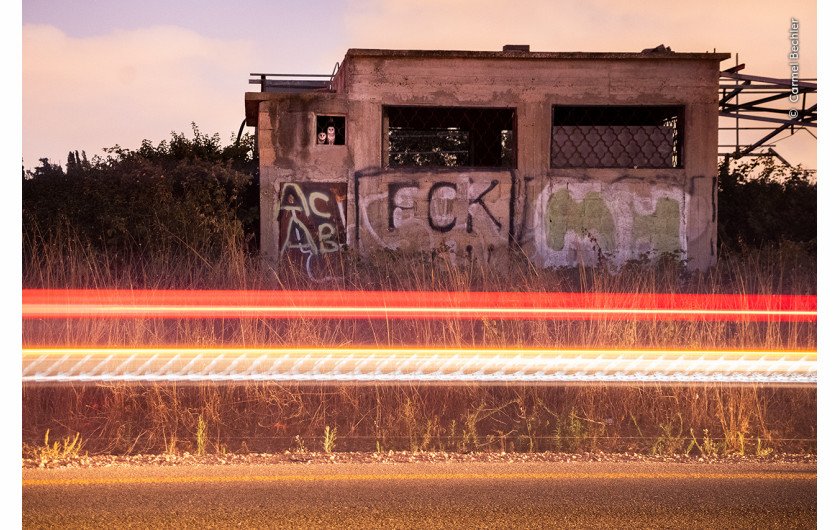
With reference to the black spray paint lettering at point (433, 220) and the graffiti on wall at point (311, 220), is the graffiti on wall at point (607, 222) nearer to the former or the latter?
the black spray paint lettering at point (433, 220)

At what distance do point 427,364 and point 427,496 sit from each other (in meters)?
1.95

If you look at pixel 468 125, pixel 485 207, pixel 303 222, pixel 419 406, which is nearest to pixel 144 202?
pixel 303 222

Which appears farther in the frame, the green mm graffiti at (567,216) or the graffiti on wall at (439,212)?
the green mm graffiti at (567,216)

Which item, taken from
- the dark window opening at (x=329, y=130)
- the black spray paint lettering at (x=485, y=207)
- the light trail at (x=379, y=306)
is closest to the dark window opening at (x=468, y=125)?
the black spray paint lettering at (x=485, y=207)

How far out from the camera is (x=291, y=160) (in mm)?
15633

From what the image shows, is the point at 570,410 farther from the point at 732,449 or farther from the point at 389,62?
the point at 389,62

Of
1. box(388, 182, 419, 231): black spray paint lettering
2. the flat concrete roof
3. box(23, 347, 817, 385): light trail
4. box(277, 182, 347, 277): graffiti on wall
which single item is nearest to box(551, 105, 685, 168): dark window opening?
the flat concrete roof

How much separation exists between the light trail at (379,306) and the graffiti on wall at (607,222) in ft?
25.8

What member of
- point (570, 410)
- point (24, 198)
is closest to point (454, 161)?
point (24, 198)

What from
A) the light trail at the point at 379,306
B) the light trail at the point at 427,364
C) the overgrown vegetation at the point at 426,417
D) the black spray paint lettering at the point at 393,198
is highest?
the black spray paint lettering at the point at 393,198

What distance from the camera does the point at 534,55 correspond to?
51.3ft

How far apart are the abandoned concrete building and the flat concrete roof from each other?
0.09ft

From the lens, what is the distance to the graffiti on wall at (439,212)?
1563cm

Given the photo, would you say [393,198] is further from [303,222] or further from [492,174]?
[492,174]
